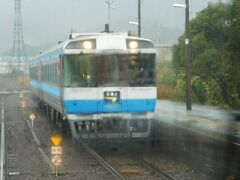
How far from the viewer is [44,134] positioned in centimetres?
1986

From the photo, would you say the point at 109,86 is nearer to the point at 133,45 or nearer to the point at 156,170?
the point at 133,45

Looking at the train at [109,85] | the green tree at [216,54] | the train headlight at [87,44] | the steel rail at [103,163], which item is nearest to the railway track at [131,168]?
the steel rail at [103,163]

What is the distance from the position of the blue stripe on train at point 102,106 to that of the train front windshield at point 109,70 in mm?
417

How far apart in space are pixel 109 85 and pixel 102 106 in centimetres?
54

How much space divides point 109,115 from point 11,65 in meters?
121

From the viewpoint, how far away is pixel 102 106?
14.0m

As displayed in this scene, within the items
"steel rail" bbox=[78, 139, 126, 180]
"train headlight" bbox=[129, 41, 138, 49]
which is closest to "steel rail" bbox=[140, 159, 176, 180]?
"steel rail" bbox=[78, 139, 126, 180]

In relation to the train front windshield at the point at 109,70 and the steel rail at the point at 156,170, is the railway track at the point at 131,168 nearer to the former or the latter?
the steel rail at the point at 156,170

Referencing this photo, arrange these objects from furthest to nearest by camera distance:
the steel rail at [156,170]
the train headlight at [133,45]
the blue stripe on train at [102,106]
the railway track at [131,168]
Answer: the train headlight at [133,45], the blue stripe on train at [102,106], the railway track at [131,168], the steel rail at [156,170]

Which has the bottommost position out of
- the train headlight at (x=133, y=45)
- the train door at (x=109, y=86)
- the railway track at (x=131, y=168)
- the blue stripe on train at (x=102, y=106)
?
the railway track at (x=131, y=168)

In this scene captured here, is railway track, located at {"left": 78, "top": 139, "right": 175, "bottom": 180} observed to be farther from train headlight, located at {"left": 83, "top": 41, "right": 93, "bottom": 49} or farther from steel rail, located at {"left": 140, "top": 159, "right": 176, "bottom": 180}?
train headlight, located at {"left": 83, "top": 41, "right": 93, "bottom": 49}

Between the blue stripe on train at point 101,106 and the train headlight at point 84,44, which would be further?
the train headlight at point 84,44

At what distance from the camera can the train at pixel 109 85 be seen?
14.0 metres

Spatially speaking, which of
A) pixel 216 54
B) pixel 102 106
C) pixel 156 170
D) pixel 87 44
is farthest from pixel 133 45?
pixel 216 54
